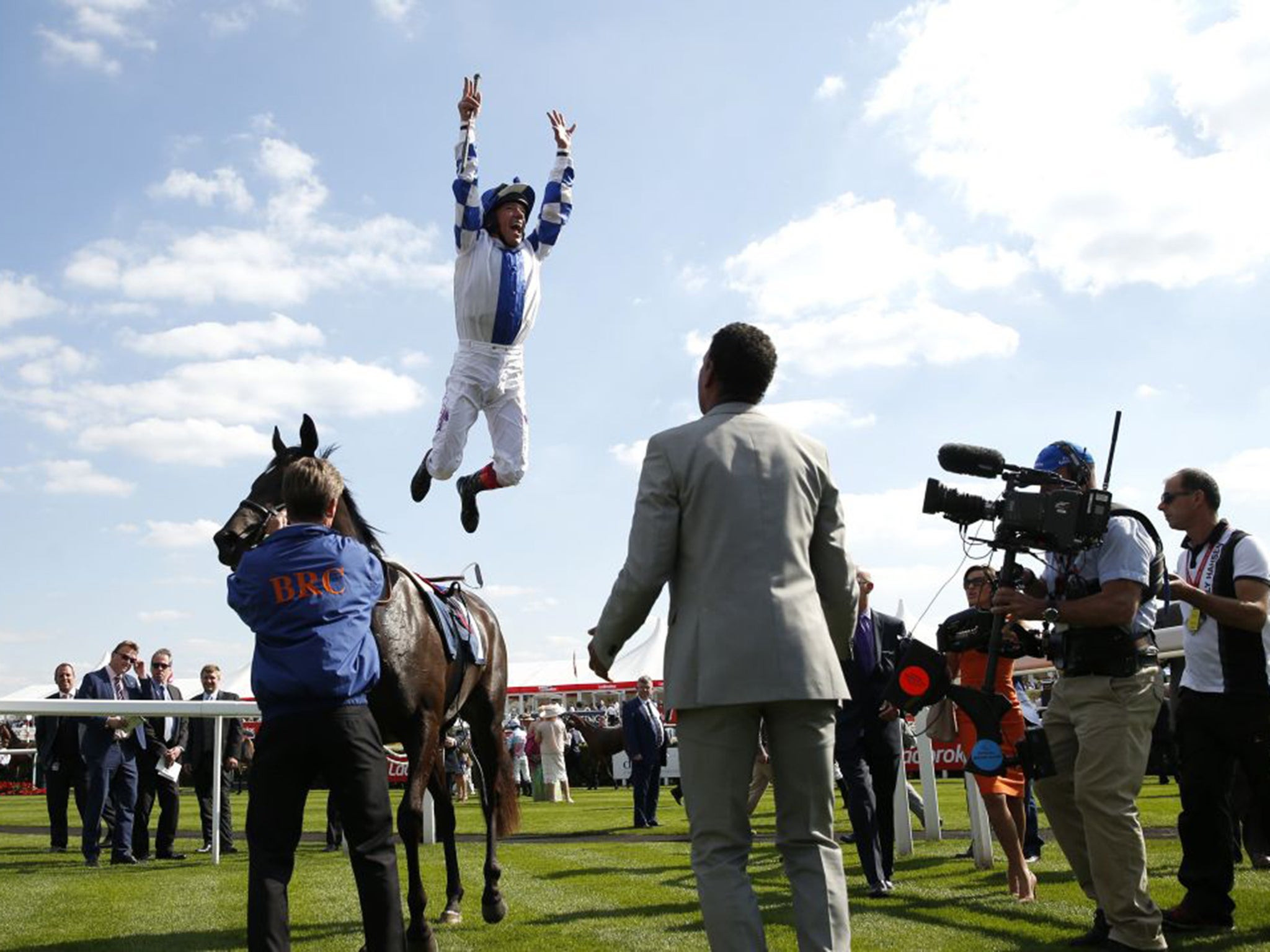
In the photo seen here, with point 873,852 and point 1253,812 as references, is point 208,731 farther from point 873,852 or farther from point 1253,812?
point 1253,812

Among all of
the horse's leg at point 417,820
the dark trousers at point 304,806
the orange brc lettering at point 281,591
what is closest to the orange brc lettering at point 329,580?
the orange brc lettering at point 281,591

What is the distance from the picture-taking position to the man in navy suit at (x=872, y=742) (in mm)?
7266

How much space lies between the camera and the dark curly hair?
3.83 m

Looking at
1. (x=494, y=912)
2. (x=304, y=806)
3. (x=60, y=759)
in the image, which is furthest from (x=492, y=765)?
(x=60, y=759)

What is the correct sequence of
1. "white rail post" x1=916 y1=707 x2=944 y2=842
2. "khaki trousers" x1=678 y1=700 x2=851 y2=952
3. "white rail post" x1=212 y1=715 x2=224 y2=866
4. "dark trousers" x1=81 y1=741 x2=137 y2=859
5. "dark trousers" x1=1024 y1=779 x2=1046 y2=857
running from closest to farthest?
"khaki trousers" x1=678 y1=700 x2=851 y2=952 → "dark trousers" x1=1024 y1=779 x2=1046 y2=857 → "white rail post" x1=916 y1=707 x2=944 y2=842 → "white rail post" x1=212 y1=715 x2=224 y2=866 → "dark trousers" x1=81 y1=741 x2=137 y2=859

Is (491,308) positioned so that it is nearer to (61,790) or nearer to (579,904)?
Result: (579,904)

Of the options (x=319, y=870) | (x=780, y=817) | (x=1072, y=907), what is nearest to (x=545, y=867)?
(x=319, y=870)

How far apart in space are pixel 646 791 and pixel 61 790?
7025 mm

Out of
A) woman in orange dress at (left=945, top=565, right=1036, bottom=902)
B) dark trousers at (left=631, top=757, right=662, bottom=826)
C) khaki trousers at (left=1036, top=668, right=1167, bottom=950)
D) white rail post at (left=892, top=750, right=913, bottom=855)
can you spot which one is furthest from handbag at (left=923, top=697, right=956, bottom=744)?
dark trousers at (left=631, top=757, right=662, bottom=826)

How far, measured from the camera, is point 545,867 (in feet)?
32.2

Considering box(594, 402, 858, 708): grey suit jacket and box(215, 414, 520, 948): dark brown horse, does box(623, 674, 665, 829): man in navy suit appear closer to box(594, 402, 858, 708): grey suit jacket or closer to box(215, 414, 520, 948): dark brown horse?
box(215, 414, 520, 948): dark brown horse

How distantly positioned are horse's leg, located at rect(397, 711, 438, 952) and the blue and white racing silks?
2311mm

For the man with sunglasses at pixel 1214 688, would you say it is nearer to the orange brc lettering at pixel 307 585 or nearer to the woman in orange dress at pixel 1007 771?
the woman in orange dress at pixel 1007 771

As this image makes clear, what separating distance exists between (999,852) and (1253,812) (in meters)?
2.35
